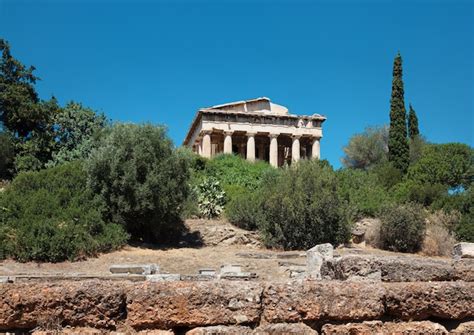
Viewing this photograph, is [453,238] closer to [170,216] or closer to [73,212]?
[170,216]

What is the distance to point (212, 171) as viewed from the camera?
40.3 metres

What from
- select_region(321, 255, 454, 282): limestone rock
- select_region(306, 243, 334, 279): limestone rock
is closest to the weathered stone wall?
select_region(321, 255, 454, 282): limestone rock

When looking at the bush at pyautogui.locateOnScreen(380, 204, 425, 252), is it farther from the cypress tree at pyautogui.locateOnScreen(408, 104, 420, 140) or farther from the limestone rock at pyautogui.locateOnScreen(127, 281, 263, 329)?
the cypress tree at pyautogui.locateOnScreen(408, 104, 420, 140)

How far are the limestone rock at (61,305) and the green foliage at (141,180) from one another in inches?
759

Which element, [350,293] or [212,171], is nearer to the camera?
[350,293]

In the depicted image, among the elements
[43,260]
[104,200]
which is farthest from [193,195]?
[43,260]

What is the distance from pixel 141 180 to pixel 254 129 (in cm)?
2894

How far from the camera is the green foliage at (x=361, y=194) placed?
2998 centimetres

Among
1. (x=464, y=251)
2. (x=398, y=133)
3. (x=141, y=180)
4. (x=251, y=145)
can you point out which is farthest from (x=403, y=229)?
(x=251, y=145)

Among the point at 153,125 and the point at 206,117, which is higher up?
the point at 206,117

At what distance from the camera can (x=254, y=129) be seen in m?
51.6

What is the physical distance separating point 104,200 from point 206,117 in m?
28.0

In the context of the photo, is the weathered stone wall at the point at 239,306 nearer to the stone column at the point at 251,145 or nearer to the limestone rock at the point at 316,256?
the limestone rock at the point at 316,256

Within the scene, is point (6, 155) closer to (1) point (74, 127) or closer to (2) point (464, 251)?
(1) point (74, 127)
